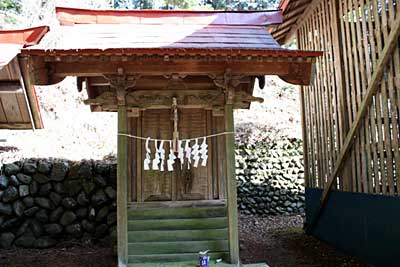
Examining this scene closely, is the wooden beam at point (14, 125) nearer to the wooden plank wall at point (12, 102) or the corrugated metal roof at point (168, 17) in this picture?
the wooden plank wall at point (12, 102)

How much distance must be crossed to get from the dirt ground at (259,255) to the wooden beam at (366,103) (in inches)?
40.9

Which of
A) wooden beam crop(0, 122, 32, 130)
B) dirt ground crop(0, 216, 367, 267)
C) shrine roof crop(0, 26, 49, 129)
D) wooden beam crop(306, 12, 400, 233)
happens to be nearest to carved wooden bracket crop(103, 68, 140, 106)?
shrine roof crop(0, 26, 49, 129)

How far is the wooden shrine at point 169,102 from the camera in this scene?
16.8 feet

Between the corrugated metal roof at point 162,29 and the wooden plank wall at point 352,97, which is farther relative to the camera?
the corrugated metal roof at point 162,29

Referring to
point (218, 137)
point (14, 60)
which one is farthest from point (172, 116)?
point (14, 60)

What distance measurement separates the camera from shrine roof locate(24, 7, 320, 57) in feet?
19.2

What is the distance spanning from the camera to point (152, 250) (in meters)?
5.54

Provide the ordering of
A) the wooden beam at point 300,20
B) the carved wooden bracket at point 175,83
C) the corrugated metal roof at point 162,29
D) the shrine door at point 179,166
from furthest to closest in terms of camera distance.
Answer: the wooden beam at point 300,20 → the shrine door at point 179,166 → the corrugated metal roof at point 162,29 → the carved wooden bracket at point 175,83

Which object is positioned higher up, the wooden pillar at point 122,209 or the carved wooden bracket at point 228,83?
the carved wooden bracket at point 228,83

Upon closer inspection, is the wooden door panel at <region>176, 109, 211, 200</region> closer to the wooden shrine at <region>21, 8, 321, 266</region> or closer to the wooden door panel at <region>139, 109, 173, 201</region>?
the wooden shrine at <region>21, 8, 321, 266</region>

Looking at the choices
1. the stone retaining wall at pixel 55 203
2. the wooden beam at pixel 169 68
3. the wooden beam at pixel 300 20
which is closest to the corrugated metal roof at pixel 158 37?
the wooden beam at pixel 169 68

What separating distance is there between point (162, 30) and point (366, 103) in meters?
3.82

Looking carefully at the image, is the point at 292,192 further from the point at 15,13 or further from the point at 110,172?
the point at 15,13

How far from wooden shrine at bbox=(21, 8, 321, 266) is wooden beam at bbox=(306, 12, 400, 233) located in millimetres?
1072
